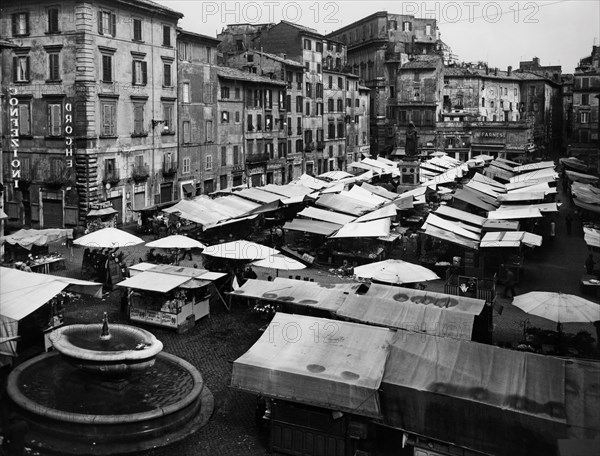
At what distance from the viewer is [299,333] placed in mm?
13648

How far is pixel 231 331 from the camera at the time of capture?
747 inches

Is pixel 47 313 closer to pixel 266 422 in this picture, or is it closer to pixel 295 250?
pixel 266 422

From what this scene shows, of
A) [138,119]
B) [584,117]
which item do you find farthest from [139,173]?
[584,117]

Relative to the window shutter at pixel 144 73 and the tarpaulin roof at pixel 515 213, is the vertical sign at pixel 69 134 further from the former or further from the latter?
the tarpaulin roof at pixel 515 213

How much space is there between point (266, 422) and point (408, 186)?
37356 millimetres

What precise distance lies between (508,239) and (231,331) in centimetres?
1281

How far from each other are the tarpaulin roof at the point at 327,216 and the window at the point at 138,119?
12.8m

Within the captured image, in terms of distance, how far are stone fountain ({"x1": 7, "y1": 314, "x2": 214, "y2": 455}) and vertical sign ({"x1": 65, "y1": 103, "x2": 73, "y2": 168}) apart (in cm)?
2221

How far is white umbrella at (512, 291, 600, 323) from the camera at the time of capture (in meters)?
Answer: 16.0

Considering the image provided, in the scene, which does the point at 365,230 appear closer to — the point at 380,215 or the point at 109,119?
the point at 380,215

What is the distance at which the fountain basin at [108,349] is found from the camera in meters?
13.0

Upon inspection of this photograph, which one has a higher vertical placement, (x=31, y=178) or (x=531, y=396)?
(x=31, y=178)

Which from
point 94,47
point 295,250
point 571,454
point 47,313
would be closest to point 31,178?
point 94,47

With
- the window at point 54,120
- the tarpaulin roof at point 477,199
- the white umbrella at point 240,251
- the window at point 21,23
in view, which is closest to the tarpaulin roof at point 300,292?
the white umbrella at point 240,251
